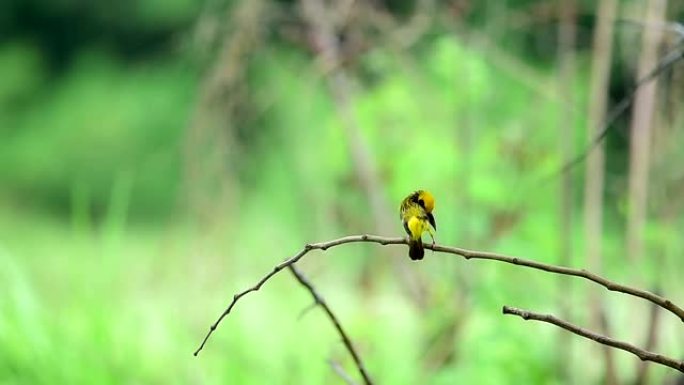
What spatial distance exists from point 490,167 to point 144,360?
2.13 feet

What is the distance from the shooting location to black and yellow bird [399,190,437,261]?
479 millimetres

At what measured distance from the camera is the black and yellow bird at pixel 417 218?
1.57 feet

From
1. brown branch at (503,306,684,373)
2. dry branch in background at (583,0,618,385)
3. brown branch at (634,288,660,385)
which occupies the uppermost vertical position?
dry branch in background at (583,0,618,385)

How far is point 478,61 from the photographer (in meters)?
1.86

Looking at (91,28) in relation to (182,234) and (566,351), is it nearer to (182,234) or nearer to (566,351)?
(182,234)

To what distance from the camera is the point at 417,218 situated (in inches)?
19.1

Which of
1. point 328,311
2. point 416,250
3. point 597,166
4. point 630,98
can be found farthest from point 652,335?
point 416,250

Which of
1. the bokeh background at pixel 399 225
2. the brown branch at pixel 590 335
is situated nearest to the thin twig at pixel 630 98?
the brown branch at pixel 590 335

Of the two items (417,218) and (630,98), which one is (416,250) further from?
(630,98)

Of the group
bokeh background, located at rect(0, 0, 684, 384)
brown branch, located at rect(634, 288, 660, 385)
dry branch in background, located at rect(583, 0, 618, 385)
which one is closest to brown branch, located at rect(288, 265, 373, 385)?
bokeh background, located at rect(0, 0, 684, 384)

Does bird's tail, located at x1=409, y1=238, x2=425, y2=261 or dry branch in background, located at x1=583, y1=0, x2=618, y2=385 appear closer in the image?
bird's tail, located at x1=409, y1=238, x2=425, y2=261

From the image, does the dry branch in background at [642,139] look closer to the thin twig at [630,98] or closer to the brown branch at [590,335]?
the thin twig at [630,98]

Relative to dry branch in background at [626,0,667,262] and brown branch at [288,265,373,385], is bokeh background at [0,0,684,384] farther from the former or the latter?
brown branch at [288,265,373,385]

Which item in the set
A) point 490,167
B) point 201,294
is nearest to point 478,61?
point 490,167
